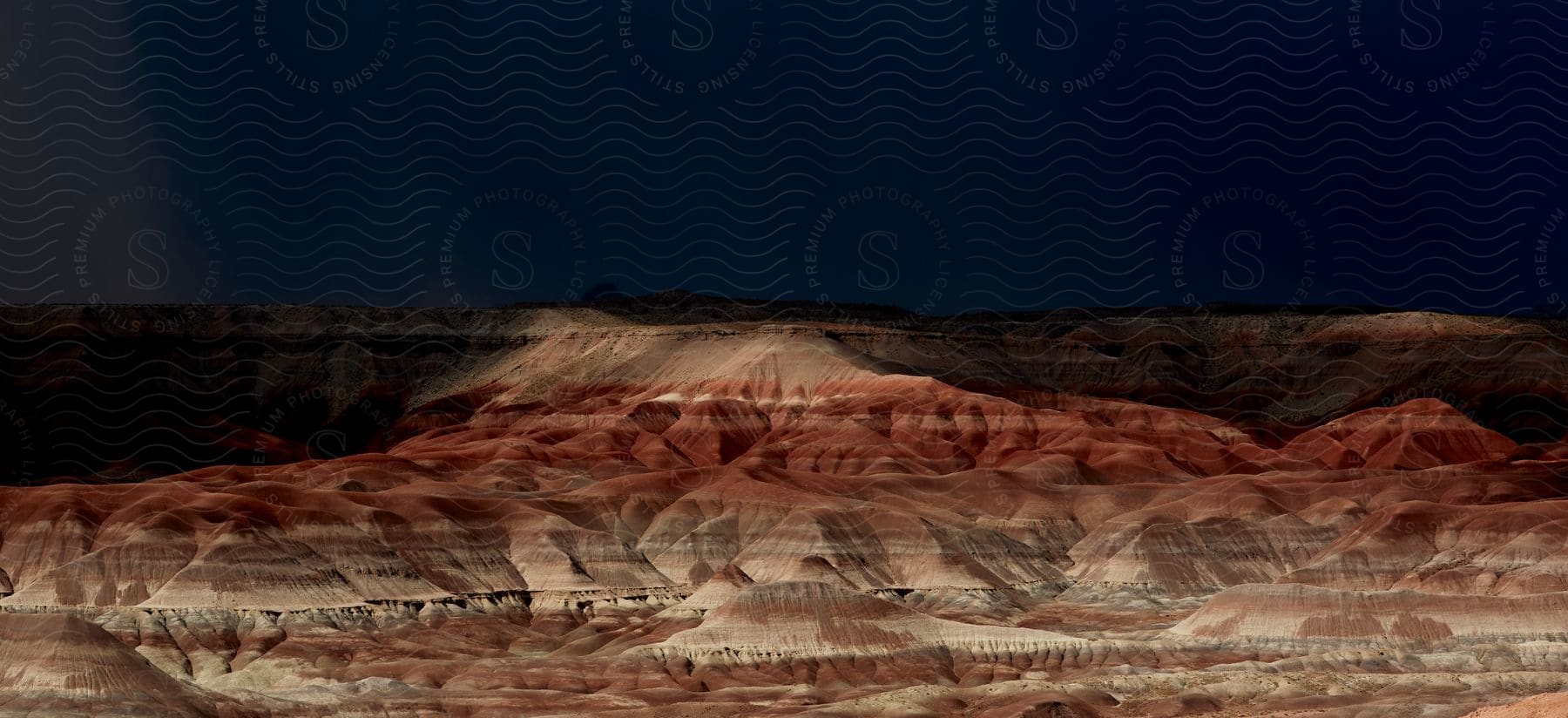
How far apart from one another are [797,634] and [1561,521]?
53.9m

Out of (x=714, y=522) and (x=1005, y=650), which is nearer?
(x=1005, y=650)

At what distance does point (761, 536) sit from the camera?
12556 cm

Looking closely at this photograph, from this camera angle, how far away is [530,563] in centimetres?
12038

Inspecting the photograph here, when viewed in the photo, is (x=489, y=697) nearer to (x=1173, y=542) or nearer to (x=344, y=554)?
(x=344, y=554)

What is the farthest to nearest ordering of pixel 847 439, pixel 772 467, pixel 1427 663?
pixel 847 439, pixel 772 467, pixel 1427 663

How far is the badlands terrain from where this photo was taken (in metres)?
85.4

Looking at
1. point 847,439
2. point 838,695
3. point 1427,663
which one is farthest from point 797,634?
point 847,439

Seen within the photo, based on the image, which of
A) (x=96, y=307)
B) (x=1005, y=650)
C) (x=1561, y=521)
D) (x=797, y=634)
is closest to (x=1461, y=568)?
(x=1561, y=521)

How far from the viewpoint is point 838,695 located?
8481 cm

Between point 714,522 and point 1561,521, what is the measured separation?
5486 centimetres

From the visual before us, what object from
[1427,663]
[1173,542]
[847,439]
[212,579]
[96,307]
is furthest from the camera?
[96,307]

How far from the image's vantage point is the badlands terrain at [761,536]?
8544cm

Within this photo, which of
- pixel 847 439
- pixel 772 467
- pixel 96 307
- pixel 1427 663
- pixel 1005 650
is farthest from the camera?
pixel 96 307

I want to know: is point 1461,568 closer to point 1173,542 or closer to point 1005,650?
point 1173,542
